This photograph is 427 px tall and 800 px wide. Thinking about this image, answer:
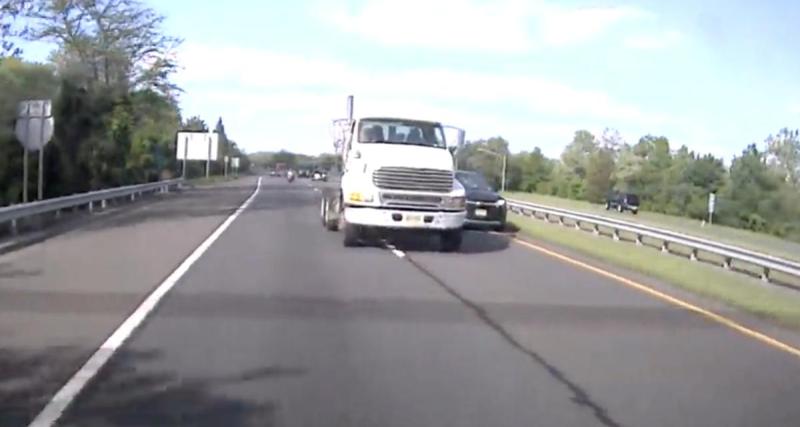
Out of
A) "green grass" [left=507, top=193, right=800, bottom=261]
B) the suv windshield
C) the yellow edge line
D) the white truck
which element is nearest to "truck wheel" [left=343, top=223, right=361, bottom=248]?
the white truck

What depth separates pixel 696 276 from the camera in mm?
20516

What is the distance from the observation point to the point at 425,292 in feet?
54.9

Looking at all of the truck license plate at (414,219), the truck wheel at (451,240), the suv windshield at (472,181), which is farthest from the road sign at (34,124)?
the suv windshield at (472,181)

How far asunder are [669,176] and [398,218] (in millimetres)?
89826

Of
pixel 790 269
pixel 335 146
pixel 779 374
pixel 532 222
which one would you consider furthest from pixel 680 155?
pixel 779 374

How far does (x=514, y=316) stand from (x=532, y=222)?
2279cm

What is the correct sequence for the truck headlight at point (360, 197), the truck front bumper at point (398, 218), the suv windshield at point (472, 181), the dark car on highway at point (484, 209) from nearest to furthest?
the truck front bumper at point (398, 218) < the truck headlight at point (360, 197) < the dark car on highway at point (484, 209) < the suv windshield at point (472, 181)

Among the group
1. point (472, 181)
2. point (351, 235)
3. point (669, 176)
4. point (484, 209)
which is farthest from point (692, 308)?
point (669, 176)

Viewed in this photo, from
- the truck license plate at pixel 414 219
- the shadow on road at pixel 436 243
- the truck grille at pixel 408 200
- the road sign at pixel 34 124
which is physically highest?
the road sign at pixel 34 124

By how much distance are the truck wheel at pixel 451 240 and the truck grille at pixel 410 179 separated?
1157mm

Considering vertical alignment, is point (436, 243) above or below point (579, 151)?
below

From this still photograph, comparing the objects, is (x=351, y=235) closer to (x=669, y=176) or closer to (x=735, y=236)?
(x=735, y=236)

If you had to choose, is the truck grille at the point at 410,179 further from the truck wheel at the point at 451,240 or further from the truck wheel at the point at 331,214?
the truck wheel at the point at 331,214

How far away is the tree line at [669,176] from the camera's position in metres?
75.7
